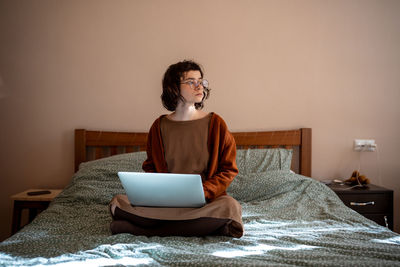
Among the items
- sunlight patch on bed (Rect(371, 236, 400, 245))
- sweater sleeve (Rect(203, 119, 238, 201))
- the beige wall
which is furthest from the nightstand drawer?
sweater sleeve (Rect(203, 119, 238, 201))

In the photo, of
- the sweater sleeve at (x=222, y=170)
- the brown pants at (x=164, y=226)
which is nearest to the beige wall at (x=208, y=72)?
the sweater sleeve at (x=222, y=170)

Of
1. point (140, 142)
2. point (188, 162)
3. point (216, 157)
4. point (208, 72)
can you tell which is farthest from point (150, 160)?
point (208, 72)

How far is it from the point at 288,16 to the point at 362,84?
815mm

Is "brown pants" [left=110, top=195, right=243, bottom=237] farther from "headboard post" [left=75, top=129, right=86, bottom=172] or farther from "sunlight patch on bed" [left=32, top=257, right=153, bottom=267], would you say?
"headboard post" [left=75, top=129, right=86, bottom=172]

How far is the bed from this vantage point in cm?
99

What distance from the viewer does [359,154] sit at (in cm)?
261

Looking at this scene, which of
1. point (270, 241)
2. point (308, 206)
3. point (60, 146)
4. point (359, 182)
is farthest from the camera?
point (60, 146)

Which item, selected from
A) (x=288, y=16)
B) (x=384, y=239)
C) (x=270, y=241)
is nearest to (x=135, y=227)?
(x=270, y=241)

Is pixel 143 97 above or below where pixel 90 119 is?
above

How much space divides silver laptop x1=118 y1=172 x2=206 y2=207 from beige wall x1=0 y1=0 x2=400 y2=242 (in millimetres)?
1396

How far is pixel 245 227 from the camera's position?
1.39 m

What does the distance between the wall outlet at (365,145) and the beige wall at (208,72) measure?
0.05m

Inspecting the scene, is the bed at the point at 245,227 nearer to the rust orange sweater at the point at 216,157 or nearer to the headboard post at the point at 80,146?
the headboard post at the point at 80,146

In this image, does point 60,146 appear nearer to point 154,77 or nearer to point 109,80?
point 109,80
